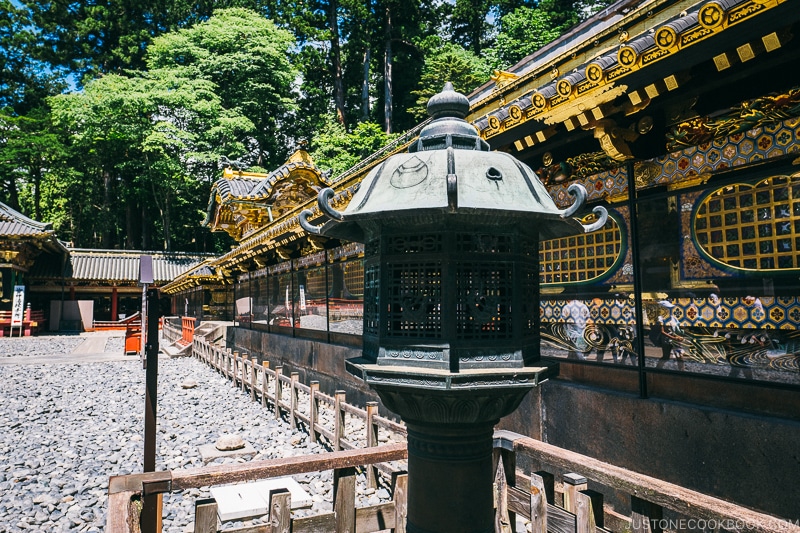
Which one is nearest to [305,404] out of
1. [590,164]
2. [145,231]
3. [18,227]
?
[590,164]

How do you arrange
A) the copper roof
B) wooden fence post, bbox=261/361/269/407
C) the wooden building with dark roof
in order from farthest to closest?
the wooden building with dark roof < the copper roof < wooden fence post, bbox=261/361/269/407

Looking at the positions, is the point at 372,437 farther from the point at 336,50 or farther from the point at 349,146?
the point at 336,50

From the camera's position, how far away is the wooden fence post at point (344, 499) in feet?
11.3

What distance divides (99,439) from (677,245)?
29.9 ft

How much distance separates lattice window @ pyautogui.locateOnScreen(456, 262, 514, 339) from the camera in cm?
261

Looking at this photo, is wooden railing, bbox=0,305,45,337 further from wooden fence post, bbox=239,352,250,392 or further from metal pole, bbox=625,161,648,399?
metal pole, bbox=625,161,648,399

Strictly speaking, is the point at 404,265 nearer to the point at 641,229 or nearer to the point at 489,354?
the point at 489,354

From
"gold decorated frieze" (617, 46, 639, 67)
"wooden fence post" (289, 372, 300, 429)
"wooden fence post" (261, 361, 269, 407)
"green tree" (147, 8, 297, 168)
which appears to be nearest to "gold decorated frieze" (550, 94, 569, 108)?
"gold decorated frieze" (617, 46, 639, 67)

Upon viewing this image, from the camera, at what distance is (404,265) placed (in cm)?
277

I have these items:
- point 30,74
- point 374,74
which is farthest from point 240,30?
point 30,74

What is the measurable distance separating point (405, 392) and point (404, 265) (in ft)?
2.28

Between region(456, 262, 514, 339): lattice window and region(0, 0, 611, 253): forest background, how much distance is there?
2666cm

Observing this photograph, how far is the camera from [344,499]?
11.4 feet

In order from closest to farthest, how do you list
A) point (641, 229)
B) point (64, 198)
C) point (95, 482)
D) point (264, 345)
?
1. point (641, 229)
2. point (95, 482)
3. point (264, 345)
4. point (64, 198)
